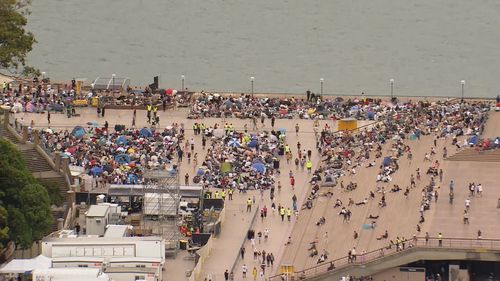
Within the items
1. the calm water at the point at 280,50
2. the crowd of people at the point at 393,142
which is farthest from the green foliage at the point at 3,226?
the calm water at the point at 280,50

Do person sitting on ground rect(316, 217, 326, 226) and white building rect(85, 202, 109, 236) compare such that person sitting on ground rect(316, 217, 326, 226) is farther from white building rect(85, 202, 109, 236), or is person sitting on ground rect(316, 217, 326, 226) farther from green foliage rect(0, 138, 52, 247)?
green foliage rect(0, 138, 52, 247)

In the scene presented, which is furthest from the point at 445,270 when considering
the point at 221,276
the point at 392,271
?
the point at 221,276

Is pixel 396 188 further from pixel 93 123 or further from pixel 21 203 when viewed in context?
pixel 93 123

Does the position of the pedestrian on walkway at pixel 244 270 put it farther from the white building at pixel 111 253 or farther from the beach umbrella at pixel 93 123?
the beach umbrella at pixel 93 123

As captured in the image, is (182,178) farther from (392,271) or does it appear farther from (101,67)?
(101,67)

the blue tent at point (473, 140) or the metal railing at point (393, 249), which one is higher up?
the blue tent at point (473, 140)
